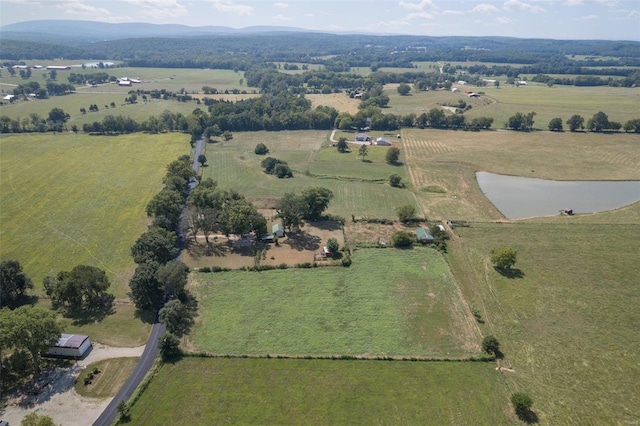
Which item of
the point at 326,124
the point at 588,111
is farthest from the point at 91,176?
the point at 588,111

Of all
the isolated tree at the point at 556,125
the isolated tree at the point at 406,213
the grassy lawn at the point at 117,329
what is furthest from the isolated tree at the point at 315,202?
the isolated tree at the point at 556,125

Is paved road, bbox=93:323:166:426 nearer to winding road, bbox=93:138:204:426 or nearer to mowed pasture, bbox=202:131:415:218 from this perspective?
winding road, bbox=93:138:204:426

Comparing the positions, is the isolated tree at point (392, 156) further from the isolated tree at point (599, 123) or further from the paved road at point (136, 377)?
the isolated tree at point (599, 123)

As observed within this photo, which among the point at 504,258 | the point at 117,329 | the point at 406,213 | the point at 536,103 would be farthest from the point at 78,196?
the point at 536,103

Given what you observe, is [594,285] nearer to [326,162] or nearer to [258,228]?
[258,228]

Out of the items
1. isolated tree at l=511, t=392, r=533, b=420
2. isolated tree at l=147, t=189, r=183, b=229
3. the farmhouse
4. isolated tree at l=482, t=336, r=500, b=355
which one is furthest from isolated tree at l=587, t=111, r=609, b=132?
isolated tree at l=147, t=189, r=183, b=229

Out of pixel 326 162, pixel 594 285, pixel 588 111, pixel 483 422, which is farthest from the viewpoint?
pixel 588 111

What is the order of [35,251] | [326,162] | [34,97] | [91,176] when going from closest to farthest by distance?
[35,251]
[91,176]
[326,162]
[34,97]
